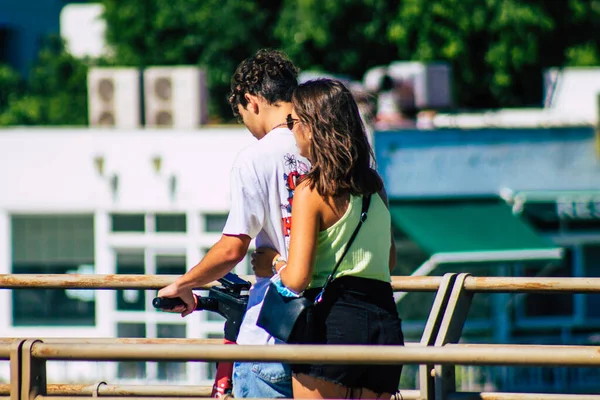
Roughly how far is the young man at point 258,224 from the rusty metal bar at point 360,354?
0.35m

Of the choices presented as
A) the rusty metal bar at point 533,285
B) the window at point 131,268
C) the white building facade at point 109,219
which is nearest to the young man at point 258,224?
the rusty metal bar at point 533,285

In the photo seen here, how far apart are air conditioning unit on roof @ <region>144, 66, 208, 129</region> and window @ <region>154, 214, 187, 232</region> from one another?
4.90ft

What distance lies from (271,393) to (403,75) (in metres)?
16.8

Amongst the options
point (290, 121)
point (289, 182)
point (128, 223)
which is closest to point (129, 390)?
point (289, 182)

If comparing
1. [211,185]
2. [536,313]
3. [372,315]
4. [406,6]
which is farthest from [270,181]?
[406,6]

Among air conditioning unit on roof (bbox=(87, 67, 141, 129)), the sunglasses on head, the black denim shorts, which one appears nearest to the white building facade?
air conditioning unit on roof (bbox=(87, 67, 141, 129))

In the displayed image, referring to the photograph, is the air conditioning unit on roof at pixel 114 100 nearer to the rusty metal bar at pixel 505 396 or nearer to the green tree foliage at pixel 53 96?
the green tree foliage at pixel 53 96

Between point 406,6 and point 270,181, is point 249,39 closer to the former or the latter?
point 406,6

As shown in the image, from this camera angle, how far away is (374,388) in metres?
3.46

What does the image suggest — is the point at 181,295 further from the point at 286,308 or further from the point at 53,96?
the point at 53,96

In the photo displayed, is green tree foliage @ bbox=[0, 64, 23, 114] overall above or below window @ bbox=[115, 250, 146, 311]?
above

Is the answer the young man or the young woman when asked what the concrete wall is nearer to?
the young man

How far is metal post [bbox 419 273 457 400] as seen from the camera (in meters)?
3.77

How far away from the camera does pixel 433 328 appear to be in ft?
12.7
